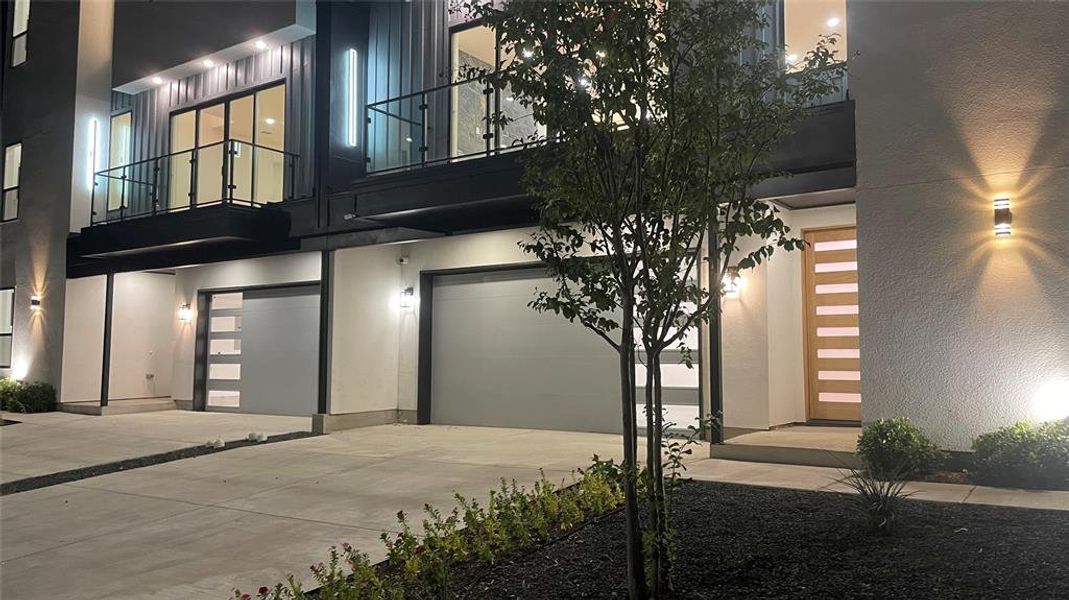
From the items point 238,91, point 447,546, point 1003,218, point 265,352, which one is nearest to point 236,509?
point 447,546

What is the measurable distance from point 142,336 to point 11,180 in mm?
5268

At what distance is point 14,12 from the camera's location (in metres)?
18.4

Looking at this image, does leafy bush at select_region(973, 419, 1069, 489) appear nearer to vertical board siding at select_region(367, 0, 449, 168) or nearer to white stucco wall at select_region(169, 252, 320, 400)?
vertical board siding at select_region(367, 0, 449, 168)

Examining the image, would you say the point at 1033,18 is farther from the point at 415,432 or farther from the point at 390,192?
the point at 415,432

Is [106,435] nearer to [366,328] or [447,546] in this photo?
[366,328]

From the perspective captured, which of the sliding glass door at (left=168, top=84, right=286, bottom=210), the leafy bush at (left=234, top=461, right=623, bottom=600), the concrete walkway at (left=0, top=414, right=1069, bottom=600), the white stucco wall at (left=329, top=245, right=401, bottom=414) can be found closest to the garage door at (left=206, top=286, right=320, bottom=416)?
the white stucco wall at (left=329, top=245, right=401, bottom=414)

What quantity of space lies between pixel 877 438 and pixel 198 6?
547 inches

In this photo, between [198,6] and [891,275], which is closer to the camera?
[891,275]

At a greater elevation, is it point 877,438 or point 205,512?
point 877,438

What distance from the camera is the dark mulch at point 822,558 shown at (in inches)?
147

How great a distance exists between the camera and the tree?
360 centimetres

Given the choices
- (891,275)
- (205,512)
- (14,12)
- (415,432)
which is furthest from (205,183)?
(891,275)

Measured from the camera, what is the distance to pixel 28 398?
50.1ft

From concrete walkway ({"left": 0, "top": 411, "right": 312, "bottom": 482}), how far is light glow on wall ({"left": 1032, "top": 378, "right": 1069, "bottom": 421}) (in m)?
9.76
